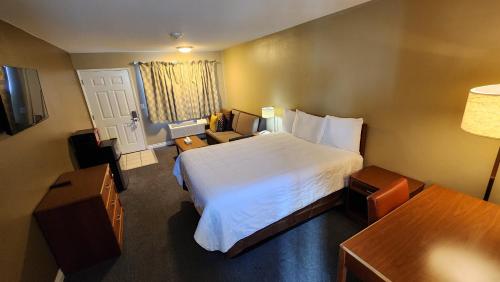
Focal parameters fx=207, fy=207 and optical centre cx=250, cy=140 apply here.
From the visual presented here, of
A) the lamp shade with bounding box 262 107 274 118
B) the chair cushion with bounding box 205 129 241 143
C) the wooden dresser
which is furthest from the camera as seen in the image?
the chair cushion with bounding box 205 129 241 143

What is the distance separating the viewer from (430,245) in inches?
43.3

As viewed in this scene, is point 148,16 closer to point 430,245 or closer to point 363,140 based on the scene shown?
point 363,140

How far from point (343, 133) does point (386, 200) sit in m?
1.31

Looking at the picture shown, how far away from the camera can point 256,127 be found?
411cm

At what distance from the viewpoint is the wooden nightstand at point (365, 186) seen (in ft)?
6.68

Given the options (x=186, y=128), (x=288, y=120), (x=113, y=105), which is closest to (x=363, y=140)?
(x=288, y=120)

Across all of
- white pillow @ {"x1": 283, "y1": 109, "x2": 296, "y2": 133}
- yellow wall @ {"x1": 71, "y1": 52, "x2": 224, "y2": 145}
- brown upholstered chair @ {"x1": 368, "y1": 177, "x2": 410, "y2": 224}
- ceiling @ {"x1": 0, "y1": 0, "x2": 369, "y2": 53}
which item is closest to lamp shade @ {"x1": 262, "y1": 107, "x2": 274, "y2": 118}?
white pillow @ {"x1": 283, "y1": 109, "x2": 296, "y2": 133}

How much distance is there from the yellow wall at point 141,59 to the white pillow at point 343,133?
3.77m

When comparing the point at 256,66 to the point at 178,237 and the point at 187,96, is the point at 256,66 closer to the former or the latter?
the point at 187,96

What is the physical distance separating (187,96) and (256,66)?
2060 mm

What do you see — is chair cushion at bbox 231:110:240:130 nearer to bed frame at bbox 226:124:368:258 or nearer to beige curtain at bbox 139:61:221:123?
beige curtain at bbox 139:61:221:123

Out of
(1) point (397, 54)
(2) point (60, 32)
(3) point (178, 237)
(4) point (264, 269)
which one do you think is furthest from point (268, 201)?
(2) point (60, 32)

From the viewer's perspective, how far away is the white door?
4383 mm

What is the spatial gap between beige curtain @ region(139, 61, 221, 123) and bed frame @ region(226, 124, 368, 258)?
160 inches
